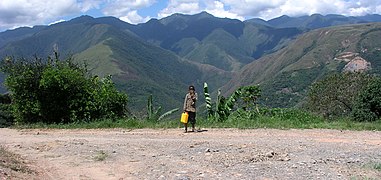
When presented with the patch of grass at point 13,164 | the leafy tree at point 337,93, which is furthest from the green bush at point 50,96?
the leafy tree at point 337,93

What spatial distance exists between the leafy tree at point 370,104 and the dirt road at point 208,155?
745 cm

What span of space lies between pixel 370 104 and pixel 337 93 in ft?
42.8

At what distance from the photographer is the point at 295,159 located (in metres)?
9.65

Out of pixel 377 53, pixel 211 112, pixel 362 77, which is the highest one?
pixel 377 53

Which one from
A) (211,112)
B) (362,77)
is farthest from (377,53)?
(211,112)

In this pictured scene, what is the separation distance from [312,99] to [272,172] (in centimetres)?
2816

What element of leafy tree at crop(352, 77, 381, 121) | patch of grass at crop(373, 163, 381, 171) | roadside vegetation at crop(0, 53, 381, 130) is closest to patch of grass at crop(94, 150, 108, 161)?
roadside vegetation at crop(0, 53, 381, 130)

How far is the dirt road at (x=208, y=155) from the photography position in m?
8.76

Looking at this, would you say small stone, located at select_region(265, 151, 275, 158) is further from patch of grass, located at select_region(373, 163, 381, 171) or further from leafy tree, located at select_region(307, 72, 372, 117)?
leafy tree, located at select_region(307, 72, 372, 117)

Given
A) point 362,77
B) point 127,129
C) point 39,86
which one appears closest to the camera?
point 127,129

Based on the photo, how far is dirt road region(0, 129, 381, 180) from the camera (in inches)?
345

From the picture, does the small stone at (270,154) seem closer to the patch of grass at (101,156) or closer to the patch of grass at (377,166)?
the patch of grass at (377,166)

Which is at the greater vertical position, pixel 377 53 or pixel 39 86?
pixel 377 53

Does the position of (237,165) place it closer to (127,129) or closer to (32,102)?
(127,129)
